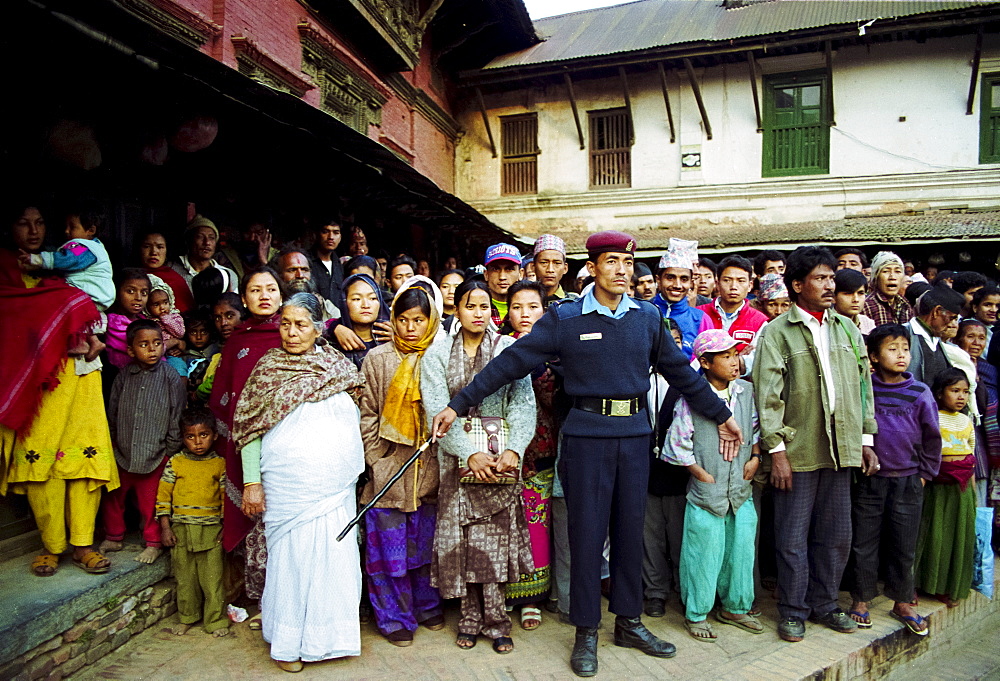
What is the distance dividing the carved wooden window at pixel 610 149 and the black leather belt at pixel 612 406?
36.7 ft

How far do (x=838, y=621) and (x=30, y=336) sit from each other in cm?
494

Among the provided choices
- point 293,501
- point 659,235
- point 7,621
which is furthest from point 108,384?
point 659,235

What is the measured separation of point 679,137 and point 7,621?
43.5 feet

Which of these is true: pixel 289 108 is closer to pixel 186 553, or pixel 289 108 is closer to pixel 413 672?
pixel 186 553

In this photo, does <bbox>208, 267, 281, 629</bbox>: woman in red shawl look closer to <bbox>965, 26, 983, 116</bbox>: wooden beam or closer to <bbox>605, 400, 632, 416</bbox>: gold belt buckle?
<bbox>605, 400, 632, 416</bbox>: gold belt buckle

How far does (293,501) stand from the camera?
3.21 meters

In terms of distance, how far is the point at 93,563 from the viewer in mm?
3529

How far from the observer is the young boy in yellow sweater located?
3.67m

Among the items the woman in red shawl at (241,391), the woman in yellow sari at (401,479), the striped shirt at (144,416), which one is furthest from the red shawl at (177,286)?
the woman in yellow sari at (401,479)

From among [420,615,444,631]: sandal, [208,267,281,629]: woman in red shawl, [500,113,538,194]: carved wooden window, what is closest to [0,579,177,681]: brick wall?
[208,267,281,629]: woman in red shawl

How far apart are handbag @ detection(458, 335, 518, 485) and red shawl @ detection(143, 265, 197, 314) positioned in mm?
2549

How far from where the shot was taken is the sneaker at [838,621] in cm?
381

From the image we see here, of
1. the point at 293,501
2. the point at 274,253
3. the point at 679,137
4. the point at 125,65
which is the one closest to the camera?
the point at 293,501

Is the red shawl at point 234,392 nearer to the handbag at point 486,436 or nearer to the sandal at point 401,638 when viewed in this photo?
the sandal at point 401,638
